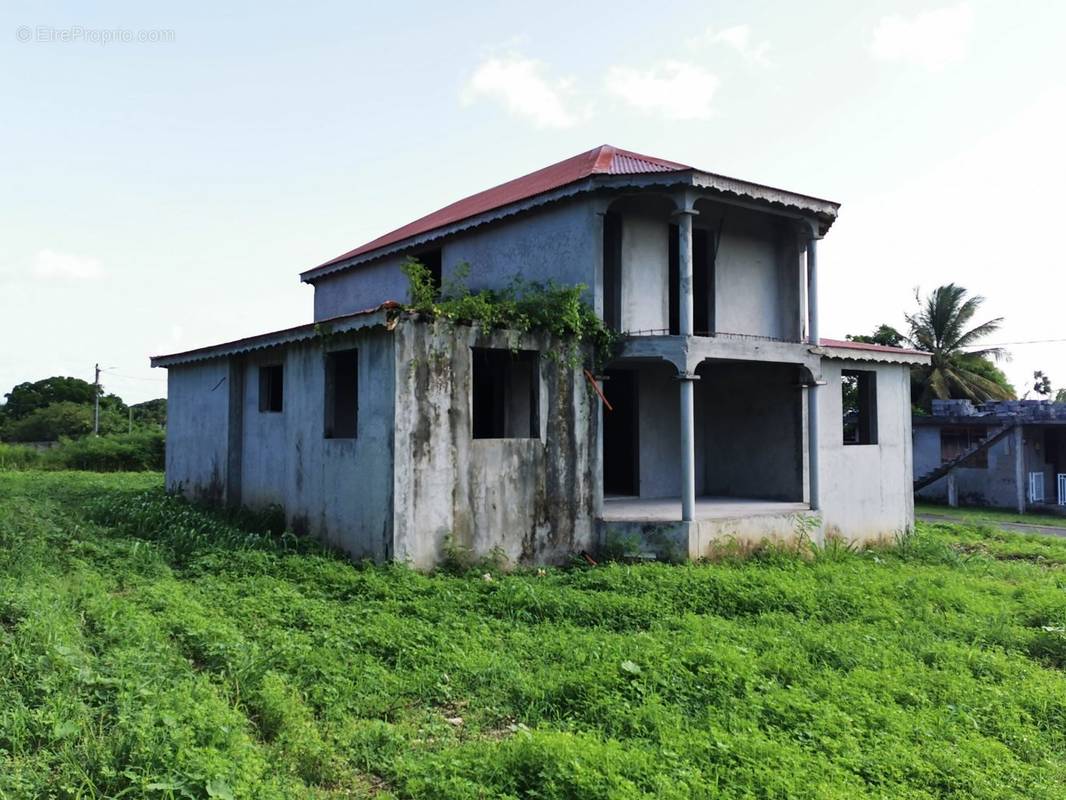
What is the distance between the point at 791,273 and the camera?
1259cm

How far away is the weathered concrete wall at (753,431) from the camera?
1266cm

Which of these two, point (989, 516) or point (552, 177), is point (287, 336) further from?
point (989, 516)

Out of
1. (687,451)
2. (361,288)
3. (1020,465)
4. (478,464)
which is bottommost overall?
(1020,465)

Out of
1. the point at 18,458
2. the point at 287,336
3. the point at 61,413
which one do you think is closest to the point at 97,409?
the point at 61,413

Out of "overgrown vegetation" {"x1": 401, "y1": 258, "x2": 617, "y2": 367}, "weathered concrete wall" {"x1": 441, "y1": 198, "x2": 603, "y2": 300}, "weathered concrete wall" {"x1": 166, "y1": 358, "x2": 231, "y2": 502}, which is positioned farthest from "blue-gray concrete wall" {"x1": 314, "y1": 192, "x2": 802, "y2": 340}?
"weathered concrete wall" {"x1": 166, "y1": 358, "x2": 231, "y2": 502}

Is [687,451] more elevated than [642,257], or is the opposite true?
[642,257]

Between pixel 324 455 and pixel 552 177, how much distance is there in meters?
6.24

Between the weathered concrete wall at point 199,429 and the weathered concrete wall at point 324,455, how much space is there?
0.97 meters

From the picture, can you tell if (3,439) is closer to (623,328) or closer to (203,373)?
(203,373)

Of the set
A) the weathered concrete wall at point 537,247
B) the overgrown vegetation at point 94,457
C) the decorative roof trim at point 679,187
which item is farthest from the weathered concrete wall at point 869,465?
the overgrown vegetation at point 94,457

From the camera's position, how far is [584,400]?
10484mm

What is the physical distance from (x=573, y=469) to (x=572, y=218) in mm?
3634

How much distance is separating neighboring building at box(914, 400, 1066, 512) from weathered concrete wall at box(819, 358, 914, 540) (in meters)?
11.8

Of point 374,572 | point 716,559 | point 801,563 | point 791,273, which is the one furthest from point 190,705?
point 791,273
